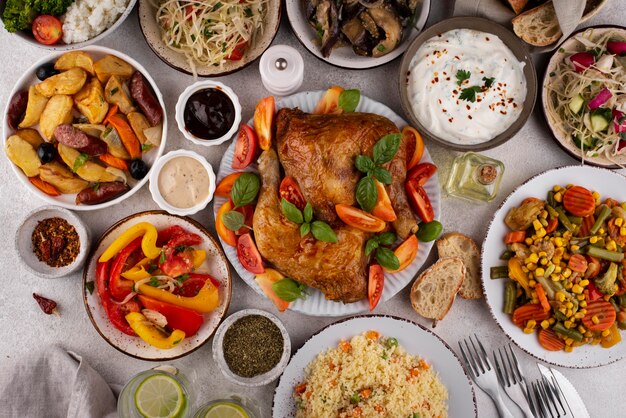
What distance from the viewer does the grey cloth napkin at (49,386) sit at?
321cm

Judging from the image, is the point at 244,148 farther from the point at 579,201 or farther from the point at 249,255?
the point at 579,201

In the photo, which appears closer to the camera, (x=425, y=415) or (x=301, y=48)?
(x=425, y=415)

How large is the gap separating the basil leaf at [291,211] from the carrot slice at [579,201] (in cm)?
167

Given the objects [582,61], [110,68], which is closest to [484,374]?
[582,61]

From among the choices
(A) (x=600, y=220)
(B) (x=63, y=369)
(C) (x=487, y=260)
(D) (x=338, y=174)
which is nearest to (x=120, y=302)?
(B) (x=63, y=369)

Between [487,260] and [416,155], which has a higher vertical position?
[416,155]

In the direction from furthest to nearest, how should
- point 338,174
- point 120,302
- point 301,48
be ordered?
1. point 301,48
2. point 120,302
3. point 338,174

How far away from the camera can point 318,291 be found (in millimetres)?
3242

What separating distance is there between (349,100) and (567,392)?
2268mm

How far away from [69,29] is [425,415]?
2992mm

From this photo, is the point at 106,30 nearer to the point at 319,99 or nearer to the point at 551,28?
the point at 319,99

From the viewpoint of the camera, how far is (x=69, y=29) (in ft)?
9.97

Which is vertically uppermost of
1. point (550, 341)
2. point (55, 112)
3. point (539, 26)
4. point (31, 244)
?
point (539, 26)

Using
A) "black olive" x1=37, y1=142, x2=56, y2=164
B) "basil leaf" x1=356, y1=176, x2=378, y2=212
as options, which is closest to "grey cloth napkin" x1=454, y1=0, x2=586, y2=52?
"basil leaf" x1=356, y1=176, x2=378, y2=212
